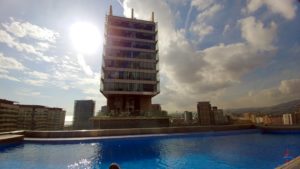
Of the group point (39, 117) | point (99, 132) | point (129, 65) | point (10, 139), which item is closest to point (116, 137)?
point (99, 132)

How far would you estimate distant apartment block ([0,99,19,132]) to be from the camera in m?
93.3

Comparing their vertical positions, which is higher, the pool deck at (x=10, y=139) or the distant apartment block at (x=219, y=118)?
the distant apartment block at (x=219, y=118)

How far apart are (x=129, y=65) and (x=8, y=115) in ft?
313

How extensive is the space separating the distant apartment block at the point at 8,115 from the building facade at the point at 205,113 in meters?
97.3

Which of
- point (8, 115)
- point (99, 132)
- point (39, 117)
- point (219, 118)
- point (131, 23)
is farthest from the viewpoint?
point (39, 117)

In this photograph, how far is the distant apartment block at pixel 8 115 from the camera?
9331cm

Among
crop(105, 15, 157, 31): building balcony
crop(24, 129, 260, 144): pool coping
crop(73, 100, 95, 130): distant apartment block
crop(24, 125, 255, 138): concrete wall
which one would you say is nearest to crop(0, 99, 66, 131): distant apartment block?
crop(73, 100, 95, 130): distant apartment block

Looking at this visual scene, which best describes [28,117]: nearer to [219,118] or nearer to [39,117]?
[39,117]

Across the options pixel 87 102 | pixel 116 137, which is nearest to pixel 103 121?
pixel 116 137

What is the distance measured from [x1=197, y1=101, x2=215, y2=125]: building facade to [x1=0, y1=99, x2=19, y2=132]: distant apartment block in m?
97.3

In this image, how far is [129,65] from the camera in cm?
3412

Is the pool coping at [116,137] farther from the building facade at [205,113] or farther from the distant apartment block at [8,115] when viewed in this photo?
the distant apartment block at [8,115]

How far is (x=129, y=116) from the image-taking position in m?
27.9

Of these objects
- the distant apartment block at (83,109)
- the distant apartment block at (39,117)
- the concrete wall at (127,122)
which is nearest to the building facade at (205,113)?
the concrete wall at (127,122)
